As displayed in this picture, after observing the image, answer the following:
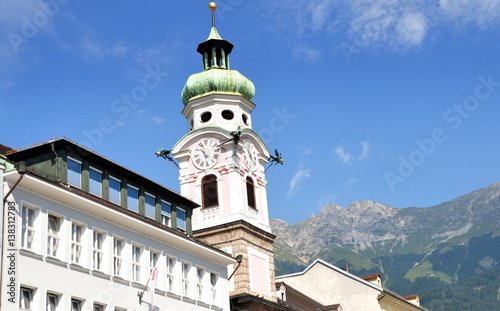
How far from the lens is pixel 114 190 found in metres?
40.1

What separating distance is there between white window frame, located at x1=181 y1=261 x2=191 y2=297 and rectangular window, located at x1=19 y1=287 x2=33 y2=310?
1182cm

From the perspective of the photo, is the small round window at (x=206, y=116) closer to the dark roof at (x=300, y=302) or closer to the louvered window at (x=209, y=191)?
the louvered window at (x=209, y=191)

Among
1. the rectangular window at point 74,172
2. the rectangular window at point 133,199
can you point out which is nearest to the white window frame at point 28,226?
the rectangular window at point 74,172

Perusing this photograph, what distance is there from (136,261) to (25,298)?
858 centimetres

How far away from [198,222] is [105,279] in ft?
83.2

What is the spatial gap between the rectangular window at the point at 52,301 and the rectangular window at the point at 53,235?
1.69 m

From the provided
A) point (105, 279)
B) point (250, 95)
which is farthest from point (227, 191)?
point (105, 279)

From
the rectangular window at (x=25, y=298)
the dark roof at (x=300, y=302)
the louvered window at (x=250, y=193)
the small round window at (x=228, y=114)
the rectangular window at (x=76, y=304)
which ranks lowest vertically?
the rectangular window at (x=25, y=298)

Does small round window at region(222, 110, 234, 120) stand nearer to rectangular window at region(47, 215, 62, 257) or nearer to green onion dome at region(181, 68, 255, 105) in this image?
green onion dome at region(181, 68, 255, 105)

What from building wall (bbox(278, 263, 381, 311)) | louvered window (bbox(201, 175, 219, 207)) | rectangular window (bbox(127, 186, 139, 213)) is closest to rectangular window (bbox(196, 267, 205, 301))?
rectangular window (bbox(127, 186, 139, 213))

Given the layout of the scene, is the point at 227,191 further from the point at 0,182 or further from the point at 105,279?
the point at 0,182

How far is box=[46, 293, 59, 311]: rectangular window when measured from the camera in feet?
109

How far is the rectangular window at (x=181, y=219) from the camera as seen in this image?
46.1 meters

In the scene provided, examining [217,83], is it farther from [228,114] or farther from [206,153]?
[206,153]
